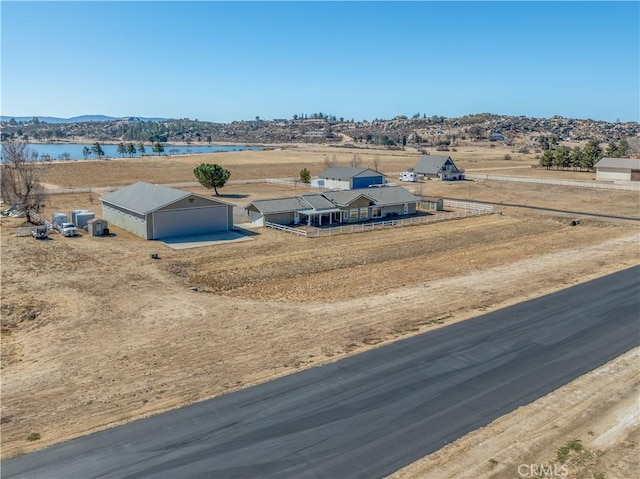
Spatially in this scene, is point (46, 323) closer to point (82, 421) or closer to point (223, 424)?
point (82, 421)

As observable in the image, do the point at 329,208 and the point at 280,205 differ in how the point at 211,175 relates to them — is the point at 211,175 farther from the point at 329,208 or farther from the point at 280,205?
the point at 329,208

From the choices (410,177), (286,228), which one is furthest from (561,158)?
(286,228)

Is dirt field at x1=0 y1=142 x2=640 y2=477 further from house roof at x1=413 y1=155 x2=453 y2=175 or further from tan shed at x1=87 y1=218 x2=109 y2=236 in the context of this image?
house roof at x1=413 y1=155 x2=453 y2=175

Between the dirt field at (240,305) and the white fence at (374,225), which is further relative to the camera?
the white fence at (374,225)

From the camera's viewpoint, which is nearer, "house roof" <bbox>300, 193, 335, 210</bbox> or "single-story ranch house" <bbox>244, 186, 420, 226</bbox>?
"single-story ranch house" <bbox>244, 186, 420, 226</bbox>

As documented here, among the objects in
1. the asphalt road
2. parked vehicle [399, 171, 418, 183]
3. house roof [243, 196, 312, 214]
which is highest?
parked vehicle [399, 171, 418, 183]

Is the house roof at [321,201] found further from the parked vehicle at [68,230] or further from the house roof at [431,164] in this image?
the house roof at [431,164]

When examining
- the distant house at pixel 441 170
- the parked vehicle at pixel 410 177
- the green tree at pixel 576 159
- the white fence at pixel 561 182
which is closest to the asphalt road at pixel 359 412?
the white fence at pixel 561 182

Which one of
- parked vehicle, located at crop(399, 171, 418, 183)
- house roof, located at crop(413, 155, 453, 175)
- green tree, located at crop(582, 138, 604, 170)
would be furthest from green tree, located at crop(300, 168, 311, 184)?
green tree, located at crop(582, 138, 604, 170)
